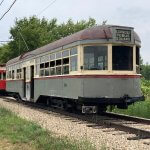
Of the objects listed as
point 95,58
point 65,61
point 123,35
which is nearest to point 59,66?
point 65,61

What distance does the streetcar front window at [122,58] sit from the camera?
15609 mm

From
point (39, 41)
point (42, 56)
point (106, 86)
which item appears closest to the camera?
point (106, 86)

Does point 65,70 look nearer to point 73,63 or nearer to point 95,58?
point 73,63

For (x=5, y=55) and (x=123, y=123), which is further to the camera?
(x=5, y=55)

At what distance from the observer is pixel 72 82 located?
16.2 meters

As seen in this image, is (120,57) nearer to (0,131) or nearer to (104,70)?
(104,70)

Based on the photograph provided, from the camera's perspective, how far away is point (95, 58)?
15.5m

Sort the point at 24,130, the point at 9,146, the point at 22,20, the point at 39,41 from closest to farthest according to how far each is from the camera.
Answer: the point at 9,146 → the point at 24,130 → the point at 39,41 → the point at 22,20

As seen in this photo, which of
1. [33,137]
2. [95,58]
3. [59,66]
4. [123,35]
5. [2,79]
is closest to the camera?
[33,137]

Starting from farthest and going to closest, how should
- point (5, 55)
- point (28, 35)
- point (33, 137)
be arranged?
1. point (5, 55)
2. point (28, 35)
3. point (33, 137)

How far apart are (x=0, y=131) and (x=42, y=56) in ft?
29.4

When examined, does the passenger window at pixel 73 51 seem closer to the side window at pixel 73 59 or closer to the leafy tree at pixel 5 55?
the side window at pixel 73 59

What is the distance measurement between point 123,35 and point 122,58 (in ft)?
2.68

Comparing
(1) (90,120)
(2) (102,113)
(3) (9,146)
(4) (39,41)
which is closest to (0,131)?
(3) (9,146)
